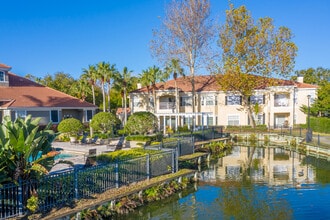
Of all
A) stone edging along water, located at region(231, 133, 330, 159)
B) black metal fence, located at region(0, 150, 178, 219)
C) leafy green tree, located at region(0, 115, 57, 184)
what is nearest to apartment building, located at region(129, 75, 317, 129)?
stone edging along water, located at region(231, 133, 330, 159)

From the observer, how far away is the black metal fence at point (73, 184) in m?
9.08

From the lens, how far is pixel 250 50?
36.4 m

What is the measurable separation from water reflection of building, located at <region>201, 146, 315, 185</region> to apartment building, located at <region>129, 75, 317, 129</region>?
46.4 ft

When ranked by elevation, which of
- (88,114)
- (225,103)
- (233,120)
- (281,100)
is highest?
(281,100)

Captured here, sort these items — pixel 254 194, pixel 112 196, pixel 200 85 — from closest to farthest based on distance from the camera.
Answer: pixel 112 196 < pixel 254 194 < pixel 200 85

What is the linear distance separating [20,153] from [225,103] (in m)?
37.5

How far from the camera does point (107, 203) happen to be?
11.4 meters

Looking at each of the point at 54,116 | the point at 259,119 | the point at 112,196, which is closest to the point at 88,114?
the point at 54,116

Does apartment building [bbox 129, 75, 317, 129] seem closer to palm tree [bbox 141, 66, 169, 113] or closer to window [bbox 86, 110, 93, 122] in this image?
palm tree [bbox 141, 66, 169, 113]

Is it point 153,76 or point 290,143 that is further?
point 153,76

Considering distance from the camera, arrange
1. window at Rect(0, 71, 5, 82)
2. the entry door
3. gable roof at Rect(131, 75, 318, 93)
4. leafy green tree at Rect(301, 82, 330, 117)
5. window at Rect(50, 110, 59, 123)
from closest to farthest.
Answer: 1. window at Rect(50, 110, 59, 123)
2. window at Rect(0, 71, 5, 82)
3. leafy green tree at Rect(301, 82, 330, 117)
4. gable roof at Rect(131, 75, 318, 93)
5. the entry door

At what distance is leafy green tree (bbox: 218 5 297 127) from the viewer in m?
35.7

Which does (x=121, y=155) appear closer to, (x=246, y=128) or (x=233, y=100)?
(x=246, y=128)

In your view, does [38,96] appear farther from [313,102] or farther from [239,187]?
[313,102]
